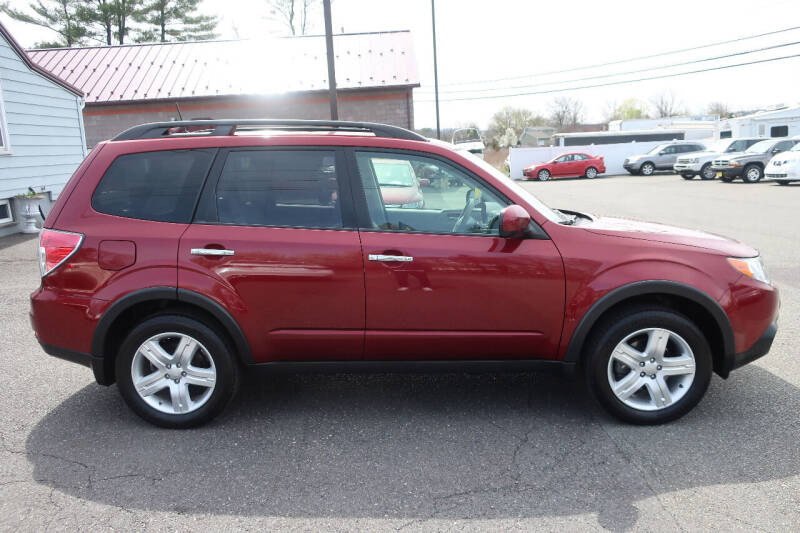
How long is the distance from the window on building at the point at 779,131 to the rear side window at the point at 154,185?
44.1 meters

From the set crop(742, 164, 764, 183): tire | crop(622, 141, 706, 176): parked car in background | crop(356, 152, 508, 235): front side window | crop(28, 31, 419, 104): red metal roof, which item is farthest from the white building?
crop(356, 152, 508, 235): front side window

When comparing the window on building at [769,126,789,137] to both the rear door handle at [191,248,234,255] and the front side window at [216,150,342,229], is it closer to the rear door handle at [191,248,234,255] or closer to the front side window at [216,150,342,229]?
the front side window at [216,150,342,229]

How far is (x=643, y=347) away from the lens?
3.76 m

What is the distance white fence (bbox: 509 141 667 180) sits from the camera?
38.4 m

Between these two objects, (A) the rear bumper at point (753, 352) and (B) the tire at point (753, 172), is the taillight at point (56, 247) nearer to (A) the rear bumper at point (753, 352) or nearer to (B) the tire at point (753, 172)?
(A) the rear bumper at point (753, 352)

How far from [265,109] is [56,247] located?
21028 mm

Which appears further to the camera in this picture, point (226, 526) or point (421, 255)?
point (421, 255)

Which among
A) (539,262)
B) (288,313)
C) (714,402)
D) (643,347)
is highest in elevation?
(539,262)

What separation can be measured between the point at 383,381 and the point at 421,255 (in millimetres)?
1366

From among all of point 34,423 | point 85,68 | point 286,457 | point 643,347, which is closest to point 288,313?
point 286,457

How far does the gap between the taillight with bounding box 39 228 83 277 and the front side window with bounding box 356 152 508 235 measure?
1.75 meters

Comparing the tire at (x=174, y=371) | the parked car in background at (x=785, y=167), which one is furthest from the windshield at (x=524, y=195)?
the parked car in background at (x=785, y=167)

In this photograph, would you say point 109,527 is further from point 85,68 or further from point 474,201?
point 85,68

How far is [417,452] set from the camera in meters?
3.48
